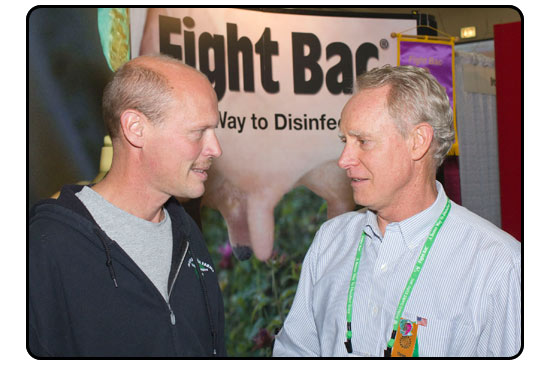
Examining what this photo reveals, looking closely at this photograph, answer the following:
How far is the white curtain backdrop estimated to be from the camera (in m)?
3.31

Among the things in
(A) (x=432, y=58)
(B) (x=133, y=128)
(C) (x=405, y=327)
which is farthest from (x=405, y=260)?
(A) (x=432, y=58)

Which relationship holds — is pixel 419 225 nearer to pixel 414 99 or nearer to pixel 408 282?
pixel 408 282

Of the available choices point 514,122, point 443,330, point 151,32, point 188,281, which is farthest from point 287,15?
point 443,330

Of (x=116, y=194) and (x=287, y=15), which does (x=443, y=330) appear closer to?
(x=116, y=194)

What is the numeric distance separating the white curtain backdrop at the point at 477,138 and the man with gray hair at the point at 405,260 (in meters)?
1.78

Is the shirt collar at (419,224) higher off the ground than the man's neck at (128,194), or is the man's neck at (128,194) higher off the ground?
the man's neck at (128,194)

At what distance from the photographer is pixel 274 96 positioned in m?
3.13

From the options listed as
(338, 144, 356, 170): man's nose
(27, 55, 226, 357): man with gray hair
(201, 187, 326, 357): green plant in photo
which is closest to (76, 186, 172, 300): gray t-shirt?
(27, 55, 226, 357): man with gray hair

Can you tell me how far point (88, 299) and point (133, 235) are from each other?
228mm

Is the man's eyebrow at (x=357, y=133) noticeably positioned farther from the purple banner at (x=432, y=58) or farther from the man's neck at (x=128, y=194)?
the purple banner at (x=432, y=58)

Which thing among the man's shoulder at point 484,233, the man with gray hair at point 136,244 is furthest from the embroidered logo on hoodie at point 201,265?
the man's shoulder at point 484,233

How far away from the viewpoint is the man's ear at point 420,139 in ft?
5.26

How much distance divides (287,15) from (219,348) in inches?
83.5

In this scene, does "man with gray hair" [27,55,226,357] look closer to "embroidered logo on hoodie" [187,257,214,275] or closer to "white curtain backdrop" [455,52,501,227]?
"embroidered logo on hoodie" [187,257,214,275]
